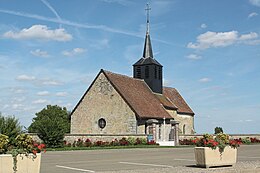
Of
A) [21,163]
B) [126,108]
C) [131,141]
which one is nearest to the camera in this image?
[21,163]

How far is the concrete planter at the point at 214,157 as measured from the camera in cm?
1349

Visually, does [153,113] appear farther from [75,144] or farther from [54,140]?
[54,140]

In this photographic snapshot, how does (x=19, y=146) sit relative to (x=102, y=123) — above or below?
below

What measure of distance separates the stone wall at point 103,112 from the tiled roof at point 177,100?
13196 mm

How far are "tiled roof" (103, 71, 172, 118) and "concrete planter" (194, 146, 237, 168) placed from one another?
86.4ft

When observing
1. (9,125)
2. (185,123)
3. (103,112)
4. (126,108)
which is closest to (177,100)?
(185,123)

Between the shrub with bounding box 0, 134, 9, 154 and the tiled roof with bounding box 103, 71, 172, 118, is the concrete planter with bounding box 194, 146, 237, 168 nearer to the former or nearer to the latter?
the shrub with bounding box 0, 134, 9, 154

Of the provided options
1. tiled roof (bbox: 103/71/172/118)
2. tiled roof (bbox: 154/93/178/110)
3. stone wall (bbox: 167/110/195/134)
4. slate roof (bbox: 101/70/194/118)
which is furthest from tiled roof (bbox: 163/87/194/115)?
tiled roof (bbox: 103/71/172/118)

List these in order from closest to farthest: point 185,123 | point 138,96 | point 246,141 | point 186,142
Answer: point 246,141 < point 186,142 < point 138,96 < point 185,123

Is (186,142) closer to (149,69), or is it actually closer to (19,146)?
(149,69)

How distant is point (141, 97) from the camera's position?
44469 millimetres

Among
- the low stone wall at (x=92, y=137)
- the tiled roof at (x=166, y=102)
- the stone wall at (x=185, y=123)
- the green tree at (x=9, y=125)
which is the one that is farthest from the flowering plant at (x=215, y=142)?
the stone wall at (x=185, y=123)

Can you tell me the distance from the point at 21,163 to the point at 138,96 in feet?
112

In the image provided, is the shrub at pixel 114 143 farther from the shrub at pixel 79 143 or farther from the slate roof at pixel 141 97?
the slate roof at pixel 141 97
